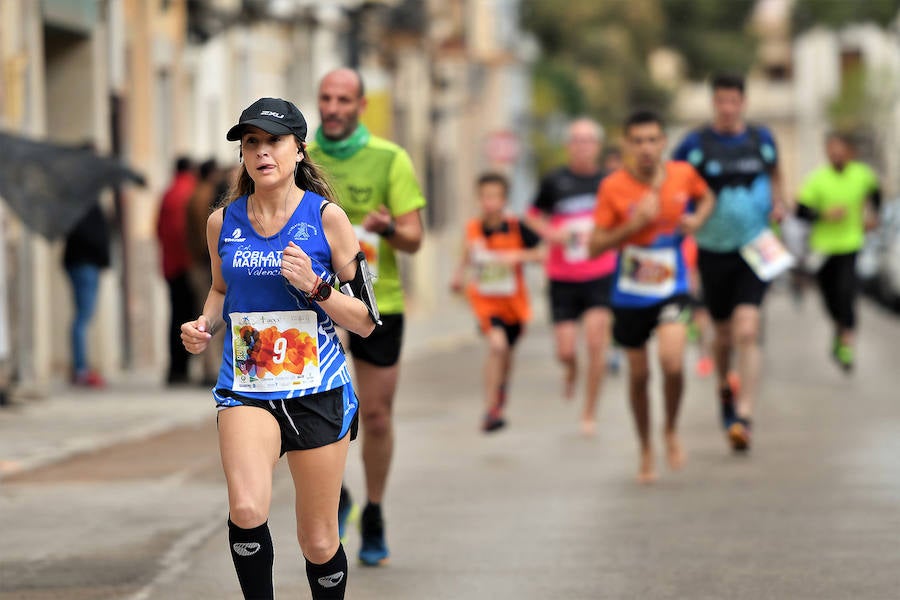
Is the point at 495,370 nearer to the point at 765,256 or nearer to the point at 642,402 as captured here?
the point at 765,256

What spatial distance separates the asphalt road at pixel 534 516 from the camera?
7.60 metres

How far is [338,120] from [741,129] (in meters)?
4.46

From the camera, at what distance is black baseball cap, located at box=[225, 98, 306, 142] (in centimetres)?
577

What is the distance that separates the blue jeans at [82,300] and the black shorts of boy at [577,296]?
493 centimetres

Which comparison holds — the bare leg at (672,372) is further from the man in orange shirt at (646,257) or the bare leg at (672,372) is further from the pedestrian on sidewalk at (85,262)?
the pedestrian on sidewalk at (85,262)

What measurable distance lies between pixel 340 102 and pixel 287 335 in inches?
93.9

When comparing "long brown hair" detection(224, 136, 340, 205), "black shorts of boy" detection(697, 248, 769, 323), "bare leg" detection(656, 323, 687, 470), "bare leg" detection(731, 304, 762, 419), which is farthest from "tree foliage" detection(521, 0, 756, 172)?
"long brown hair" detection(224, 136, 340, 205)

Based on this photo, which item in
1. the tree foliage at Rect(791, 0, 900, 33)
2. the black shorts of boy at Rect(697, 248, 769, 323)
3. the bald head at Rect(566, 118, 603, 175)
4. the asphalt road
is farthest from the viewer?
the tree foliage at Rect(791, 0, 900, 33)

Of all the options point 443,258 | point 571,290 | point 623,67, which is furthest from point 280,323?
point 623,67

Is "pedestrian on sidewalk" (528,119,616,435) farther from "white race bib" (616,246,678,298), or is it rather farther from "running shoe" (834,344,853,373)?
"running shoe" (834,344,853,373)

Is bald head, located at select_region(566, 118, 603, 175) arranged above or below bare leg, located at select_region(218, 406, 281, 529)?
above

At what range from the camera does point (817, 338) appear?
84.2 feet

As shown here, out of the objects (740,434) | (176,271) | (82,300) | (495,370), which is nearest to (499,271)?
(495,370)

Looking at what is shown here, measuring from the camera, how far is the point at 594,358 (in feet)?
44.9
